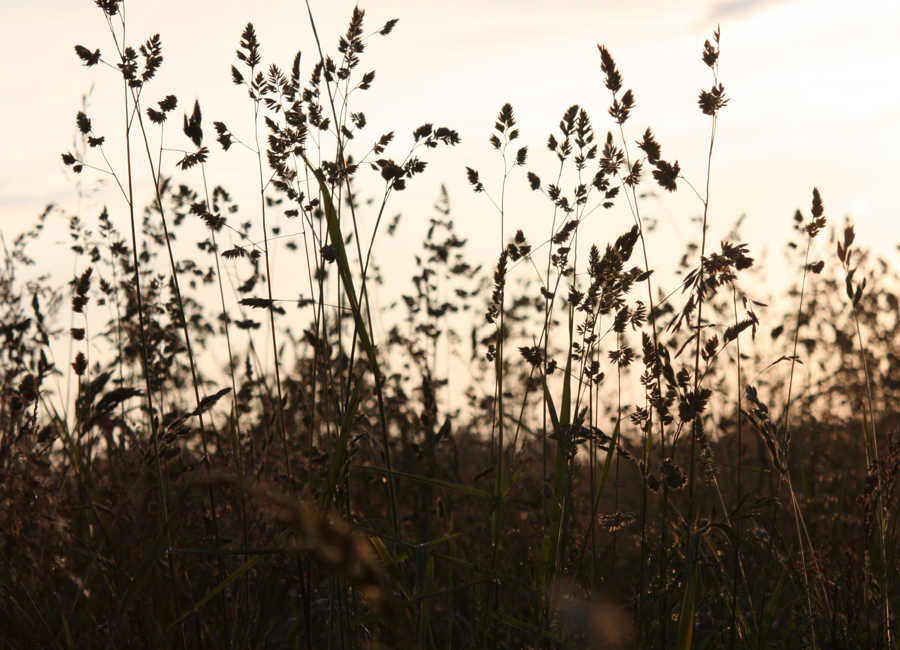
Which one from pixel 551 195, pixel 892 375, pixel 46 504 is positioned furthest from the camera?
pixel 892 375

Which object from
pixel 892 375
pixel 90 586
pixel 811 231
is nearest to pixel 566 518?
pixel 811 231

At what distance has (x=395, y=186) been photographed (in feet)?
7.70

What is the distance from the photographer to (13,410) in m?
2.23

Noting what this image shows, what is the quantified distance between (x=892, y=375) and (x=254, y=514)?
207 inches

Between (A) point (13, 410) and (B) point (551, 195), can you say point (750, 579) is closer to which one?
(B) point (551, 195)

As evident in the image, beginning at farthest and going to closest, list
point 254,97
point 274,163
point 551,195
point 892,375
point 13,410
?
point 892,375 < point 551,195 < point 254,97 < point 274,163 < point 13,410

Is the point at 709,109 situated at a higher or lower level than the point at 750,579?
higher

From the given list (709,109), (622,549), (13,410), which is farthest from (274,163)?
(622,549)

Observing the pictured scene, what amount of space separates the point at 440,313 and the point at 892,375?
3591 mm

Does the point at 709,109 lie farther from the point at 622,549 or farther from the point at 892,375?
the point at 892,375

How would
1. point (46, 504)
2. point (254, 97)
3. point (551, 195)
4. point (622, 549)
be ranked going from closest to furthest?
point (46, 504) < point (254, 97) < point (551, 195) < point (622, 549)

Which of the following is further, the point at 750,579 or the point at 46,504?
the point at 750,579

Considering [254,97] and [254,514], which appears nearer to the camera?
[254,514]

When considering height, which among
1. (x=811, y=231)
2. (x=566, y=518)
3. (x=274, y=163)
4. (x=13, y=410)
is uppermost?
(x=274, y=163)
